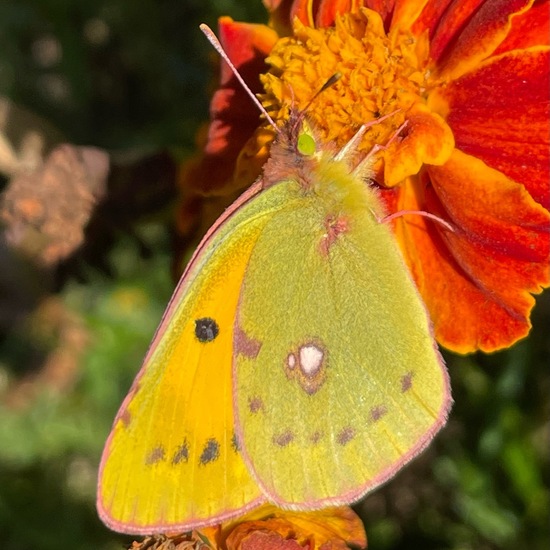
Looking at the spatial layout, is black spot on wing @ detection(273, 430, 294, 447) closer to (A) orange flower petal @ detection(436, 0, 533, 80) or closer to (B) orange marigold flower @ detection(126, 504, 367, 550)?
(B) orange marigold flower @ detection(126, 504, 367, 550)

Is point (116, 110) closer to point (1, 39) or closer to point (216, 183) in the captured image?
point (1, 39)

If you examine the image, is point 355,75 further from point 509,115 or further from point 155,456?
point 155,456

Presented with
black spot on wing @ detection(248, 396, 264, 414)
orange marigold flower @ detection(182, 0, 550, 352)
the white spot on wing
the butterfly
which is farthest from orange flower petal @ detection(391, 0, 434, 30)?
black spot on wing @ detection(248, 396, 264, 414)

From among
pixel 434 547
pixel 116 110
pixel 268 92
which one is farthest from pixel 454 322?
pixel 116 110

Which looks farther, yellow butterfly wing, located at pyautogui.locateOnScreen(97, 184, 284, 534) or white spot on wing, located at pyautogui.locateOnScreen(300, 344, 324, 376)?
white spot on wing, located at pyautogui.locateOnScreen(300, 344, 324, 376)

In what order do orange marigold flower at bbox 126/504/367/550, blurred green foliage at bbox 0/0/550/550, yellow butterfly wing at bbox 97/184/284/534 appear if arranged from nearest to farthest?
yellow butterfly wing at bbox 97/184/284/534
orange marigold flower at bbox 126/504/367/550
blurred green foliage at bbox 0/0/550/550

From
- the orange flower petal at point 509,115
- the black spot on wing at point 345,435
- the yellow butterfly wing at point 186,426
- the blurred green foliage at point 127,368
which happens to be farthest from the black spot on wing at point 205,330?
the blurred green foliage at point 127,368

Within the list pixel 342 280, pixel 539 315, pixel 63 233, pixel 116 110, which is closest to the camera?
pixel 342 280

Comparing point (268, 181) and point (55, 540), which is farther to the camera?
point (55, 540)
